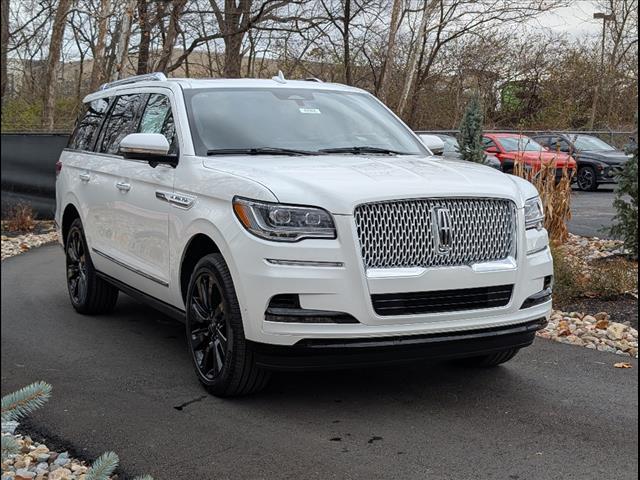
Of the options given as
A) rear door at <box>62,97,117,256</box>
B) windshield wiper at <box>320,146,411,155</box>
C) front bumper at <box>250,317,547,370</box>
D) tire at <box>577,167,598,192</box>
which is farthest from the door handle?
tire at <box>577,167,598,192</box>

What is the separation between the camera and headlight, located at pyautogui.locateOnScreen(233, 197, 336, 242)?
14.3 ft

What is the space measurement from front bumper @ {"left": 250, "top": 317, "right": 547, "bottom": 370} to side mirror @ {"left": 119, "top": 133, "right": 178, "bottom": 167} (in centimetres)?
150

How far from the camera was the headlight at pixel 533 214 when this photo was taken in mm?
4949

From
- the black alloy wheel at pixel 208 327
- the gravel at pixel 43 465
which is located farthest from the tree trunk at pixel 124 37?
the gravel at pixel 43 465

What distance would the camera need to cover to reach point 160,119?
5.96 metres

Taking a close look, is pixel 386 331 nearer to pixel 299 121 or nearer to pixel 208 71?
pixel 299 121

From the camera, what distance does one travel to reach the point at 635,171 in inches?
338

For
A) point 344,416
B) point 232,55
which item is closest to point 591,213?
point 232,55

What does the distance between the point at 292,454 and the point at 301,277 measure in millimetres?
852

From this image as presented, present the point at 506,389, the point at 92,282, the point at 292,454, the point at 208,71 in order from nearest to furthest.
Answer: the point at 292,454, the point at 506,389, the point at 92,282, the point at 208,71

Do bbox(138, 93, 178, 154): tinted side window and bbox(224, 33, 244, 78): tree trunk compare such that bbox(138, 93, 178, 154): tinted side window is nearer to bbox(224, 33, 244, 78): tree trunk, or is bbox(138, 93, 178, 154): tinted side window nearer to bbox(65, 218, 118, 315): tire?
bbox(65, 218, 118, 315): tire

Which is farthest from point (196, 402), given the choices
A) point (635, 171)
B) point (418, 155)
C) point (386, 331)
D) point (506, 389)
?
point (635, 171)

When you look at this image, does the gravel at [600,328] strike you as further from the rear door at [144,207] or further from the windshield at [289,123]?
the windshield at [289,123]

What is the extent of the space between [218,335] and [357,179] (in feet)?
3.86
